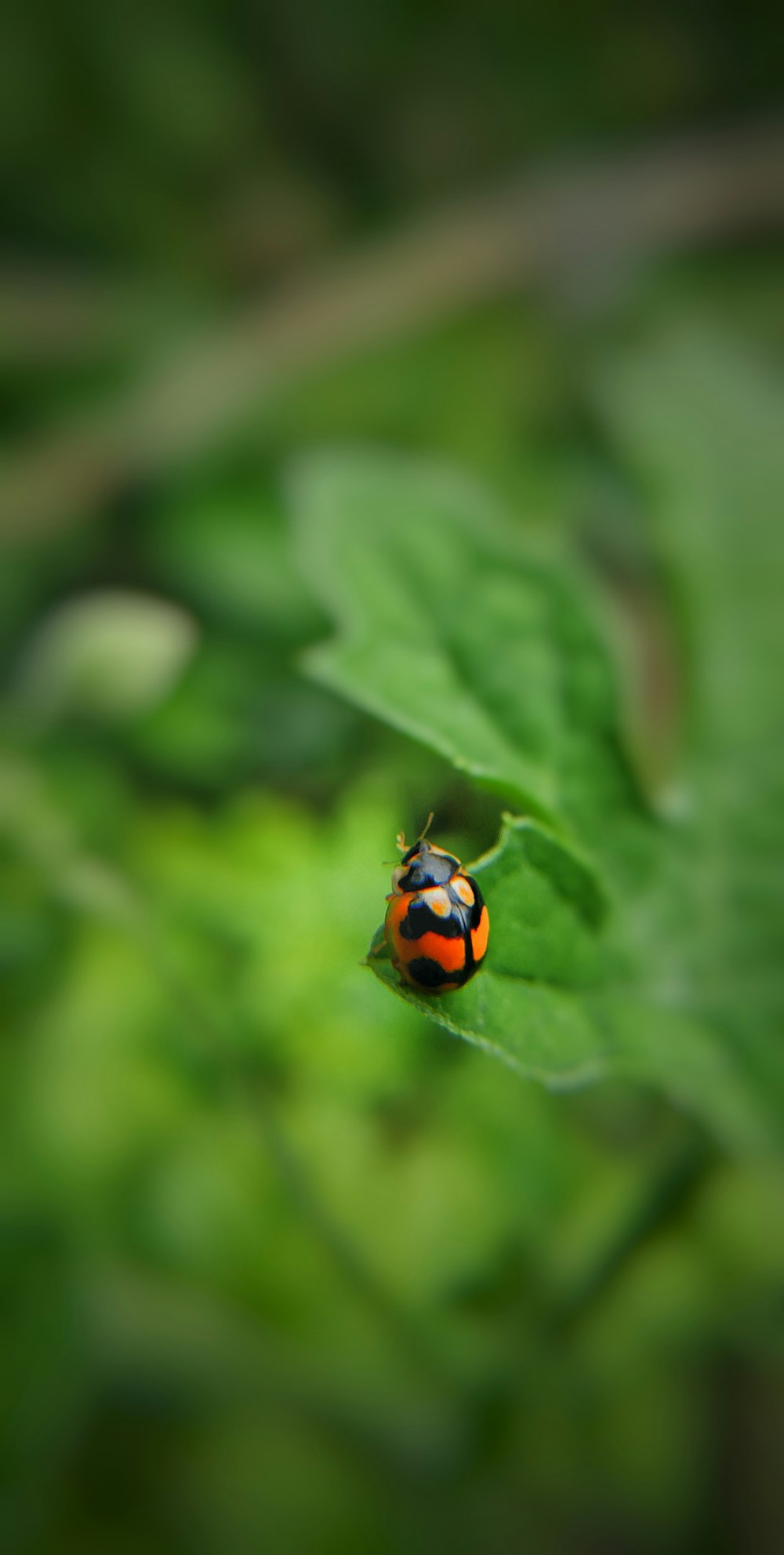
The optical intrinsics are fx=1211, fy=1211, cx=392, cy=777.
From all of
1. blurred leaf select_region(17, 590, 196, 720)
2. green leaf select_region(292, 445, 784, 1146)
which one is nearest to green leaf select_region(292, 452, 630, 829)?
green leaf select_region(292, 445, 784, 1146)

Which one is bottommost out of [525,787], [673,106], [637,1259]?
[637,1259]

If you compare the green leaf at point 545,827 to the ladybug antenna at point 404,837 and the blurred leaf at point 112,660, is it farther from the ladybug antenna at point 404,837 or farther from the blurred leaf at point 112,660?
the blurred leaf at point 112,660

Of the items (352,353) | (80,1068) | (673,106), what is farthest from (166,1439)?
(673,106)

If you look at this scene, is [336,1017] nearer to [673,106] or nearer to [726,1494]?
[726,1494]

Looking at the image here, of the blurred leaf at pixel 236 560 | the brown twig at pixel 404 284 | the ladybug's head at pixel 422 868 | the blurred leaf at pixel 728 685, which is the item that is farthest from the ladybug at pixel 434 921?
the brown twig at pixel 404 284

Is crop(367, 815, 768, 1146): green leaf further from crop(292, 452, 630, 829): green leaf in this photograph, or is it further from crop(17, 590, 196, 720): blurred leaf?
crop(17, 590, 196, 720): blurred leaf
